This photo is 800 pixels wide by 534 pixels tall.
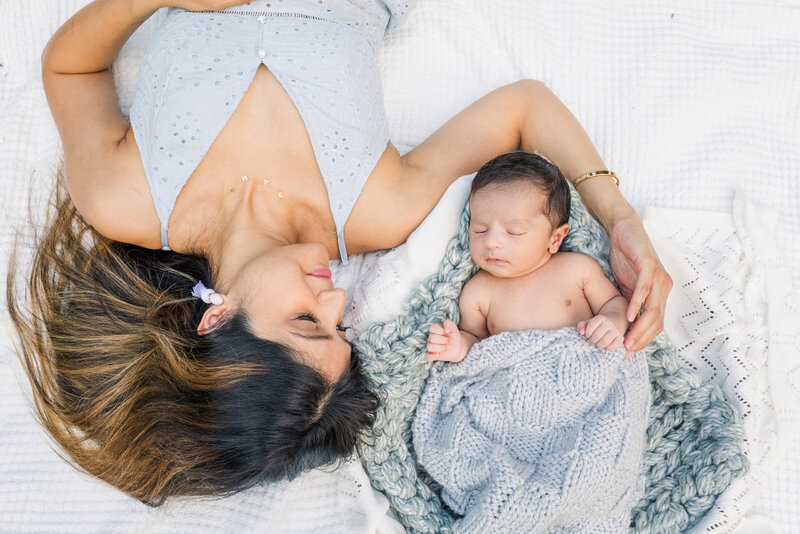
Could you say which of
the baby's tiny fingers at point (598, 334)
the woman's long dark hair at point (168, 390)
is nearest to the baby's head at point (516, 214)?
the baby's tiny fingers at point (598, 334)

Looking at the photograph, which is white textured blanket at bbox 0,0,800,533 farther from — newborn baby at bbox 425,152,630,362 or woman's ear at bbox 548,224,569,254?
woman's ear at bbox 548,224,569,254

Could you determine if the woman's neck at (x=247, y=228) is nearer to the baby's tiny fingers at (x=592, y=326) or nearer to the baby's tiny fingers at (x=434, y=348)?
the baby's tiny fingers at (x=434, y=348)

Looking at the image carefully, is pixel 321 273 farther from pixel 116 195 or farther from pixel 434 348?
pixel 116 195

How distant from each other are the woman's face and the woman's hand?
69 cm

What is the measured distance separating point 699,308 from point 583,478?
0.59 meters

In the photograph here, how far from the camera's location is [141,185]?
5.19 feet

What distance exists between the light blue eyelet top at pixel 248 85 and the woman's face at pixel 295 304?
26cm

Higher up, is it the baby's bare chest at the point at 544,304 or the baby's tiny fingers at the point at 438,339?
the baby's bare chest at the point at 544,304

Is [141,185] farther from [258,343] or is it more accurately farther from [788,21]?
[788,21]

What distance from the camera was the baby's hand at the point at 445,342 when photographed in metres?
1.53

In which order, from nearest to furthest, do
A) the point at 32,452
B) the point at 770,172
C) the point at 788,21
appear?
the point at 32,452, the point at 770,172, the point at 788,21

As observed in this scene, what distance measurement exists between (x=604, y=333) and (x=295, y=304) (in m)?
0.72

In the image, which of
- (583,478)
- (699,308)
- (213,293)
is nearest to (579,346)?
(583,478)

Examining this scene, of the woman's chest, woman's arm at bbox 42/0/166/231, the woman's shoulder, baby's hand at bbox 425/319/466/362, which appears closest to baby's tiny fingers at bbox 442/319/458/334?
baby's hand at bbox 425/319/466/362
